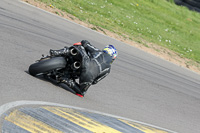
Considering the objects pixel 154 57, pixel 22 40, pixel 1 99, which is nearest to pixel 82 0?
pixel 154 57

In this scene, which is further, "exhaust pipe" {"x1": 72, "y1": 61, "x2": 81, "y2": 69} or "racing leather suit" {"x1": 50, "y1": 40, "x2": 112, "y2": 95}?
"racing leather suit" {"x1": 50, "y1": 40, "x2": 112, "y2": 95}

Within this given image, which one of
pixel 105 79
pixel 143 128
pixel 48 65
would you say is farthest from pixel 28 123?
pixel 105 79

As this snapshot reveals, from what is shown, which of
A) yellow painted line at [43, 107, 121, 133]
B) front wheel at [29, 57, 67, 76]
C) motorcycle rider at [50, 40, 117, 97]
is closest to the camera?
yellow painted line at [43, 107, 121, 133]

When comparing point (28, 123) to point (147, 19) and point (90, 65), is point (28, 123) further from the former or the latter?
point (147, 19)

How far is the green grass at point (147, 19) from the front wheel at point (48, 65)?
1019 cm

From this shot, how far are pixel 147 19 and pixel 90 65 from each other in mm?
19263

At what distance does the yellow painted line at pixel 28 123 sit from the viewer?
443cm

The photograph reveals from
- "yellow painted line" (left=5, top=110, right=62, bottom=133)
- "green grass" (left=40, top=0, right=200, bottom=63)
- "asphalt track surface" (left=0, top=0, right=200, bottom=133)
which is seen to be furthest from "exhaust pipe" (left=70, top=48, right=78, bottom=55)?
"green grass" (left=40, top=0, right=200, bottom=63)

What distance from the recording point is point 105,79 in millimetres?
9500

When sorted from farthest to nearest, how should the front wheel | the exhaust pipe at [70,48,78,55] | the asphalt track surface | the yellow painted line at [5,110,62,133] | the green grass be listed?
the green grass, the exhaust pipe at [70,48,78,55], the front wheel, the asphalt track surface, the yellow painted line at [5,110,62,133]

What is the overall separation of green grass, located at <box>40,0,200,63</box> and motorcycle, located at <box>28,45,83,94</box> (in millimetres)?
9905

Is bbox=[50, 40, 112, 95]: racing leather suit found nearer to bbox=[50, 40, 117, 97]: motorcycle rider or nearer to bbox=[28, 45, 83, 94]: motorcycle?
bbox=[50, 40, 117, 97]: motorcycle rider

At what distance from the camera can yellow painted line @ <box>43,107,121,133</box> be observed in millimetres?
5385

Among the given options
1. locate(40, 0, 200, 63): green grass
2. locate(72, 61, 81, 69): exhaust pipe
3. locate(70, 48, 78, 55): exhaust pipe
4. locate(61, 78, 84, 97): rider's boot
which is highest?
locate(70, 48, 78, 55): exhaust pipe
